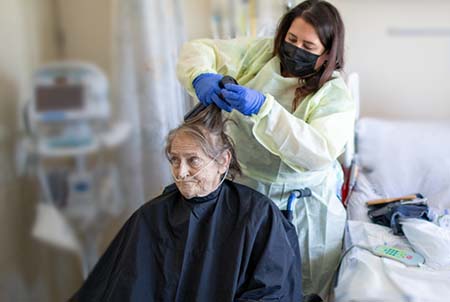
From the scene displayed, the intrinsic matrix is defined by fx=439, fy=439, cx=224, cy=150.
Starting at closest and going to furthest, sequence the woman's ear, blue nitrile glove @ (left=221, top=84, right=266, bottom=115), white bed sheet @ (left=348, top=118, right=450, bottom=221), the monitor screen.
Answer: blue nitrile glove @ (left=221, top=84, right=266, bottom=115)
the woman's ear
the monitor screen
white bed sheet @ (left=348, top=118, right=450, bottom=221)

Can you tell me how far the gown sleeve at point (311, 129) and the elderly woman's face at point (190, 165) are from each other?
15cm

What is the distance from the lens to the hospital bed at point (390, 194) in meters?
1.14

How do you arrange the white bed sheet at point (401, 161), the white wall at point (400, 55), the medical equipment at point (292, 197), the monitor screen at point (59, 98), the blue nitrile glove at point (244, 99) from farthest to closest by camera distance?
1. the white wall at point (400, 55)
2. the white bed sheet at point (401, 161)
3. the monitor screen at point (59, 98)
4. the medical equipment at point (292, 197)
5. the blue nitrile glove at point (244, 99)

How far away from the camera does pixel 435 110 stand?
230cm

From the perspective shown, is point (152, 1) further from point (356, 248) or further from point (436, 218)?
point (436, 218)

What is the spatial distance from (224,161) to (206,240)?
22 cm

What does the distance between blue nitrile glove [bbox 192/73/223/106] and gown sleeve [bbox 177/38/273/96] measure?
14 cm

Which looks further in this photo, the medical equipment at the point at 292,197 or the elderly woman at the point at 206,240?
the medical equipment at the point at 292,197

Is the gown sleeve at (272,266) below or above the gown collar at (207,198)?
below

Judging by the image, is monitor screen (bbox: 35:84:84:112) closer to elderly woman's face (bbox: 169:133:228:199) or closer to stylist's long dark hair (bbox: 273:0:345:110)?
elderly woman's face (bbox: 169:133:228:199)

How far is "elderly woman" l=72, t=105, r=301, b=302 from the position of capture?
117 cm

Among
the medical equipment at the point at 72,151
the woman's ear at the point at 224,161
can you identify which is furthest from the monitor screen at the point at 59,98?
the woman's ear at the point at 224,161

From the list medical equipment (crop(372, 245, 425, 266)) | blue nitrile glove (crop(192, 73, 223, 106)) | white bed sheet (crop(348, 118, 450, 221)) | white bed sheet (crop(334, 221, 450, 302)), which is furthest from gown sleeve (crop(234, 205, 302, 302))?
white bed sheet (crop(348, 118, 450, 221))

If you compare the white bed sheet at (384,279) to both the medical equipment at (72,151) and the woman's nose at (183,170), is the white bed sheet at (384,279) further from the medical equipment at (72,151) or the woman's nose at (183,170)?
the medical equipment at (72,151)
